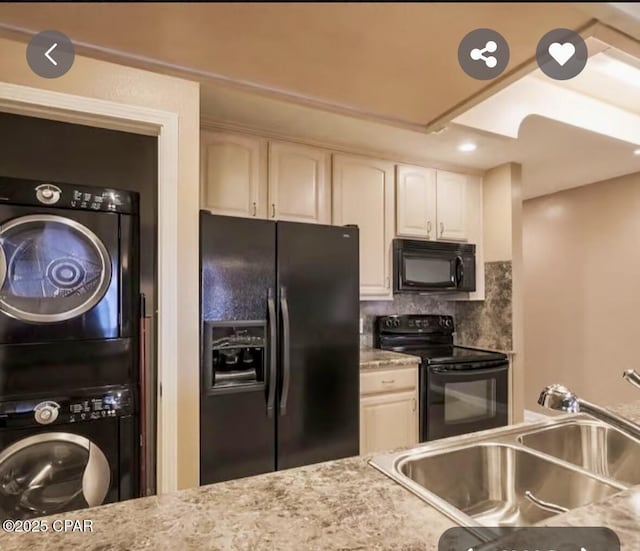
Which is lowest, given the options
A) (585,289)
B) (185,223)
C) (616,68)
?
(585,289)

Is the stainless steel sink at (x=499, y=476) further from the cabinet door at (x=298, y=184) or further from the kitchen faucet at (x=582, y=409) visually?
the cabinet door at (x=298, y=184)

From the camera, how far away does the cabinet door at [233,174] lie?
2.42 meters

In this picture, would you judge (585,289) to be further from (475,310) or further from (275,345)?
(275,345)

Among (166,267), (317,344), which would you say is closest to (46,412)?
(166,267)

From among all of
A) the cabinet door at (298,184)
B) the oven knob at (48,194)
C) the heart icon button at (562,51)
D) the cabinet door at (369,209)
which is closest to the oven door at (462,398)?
the cabinet door at (369,209)

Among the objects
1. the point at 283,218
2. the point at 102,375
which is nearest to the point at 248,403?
the point at 102,375

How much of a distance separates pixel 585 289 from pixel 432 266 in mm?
1814

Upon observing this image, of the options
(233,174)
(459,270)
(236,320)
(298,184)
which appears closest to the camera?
(236,320)

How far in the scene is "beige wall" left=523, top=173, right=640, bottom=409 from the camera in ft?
11.6

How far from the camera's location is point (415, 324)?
338 centimetres

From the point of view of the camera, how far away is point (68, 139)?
2.49 metres

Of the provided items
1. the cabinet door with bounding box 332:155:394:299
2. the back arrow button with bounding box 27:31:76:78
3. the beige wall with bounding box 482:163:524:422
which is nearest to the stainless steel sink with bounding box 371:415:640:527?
the back arrow button with bounding box 27:31:76:78

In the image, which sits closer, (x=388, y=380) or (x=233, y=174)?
(x=233, y=174)

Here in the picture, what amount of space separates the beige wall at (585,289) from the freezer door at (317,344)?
8.88 feet
